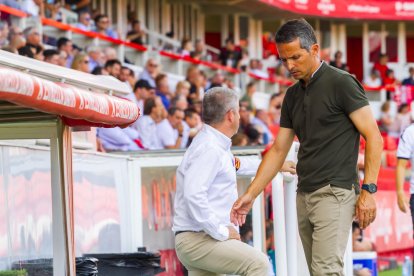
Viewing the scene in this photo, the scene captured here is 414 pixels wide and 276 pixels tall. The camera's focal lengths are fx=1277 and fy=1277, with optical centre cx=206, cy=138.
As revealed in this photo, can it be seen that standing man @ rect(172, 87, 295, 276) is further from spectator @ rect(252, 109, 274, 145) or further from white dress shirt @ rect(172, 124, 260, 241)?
spectator @ rect(252, 109, 274, 145)

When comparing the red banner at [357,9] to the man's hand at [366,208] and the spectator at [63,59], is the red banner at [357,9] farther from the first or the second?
the man's hand at [366,208]

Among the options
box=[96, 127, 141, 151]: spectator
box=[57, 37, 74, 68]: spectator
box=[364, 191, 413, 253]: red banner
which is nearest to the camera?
box=[96, 127, 141, 151]: spectator

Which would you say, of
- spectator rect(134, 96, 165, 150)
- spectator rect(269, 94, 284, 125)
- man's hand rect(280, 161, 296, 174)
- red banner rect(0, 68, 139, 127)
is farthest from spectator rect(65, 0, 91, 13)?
red banner rect(0, 68, 139, 127)

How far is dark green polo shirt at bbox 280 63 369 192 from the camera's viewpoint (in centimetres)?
657

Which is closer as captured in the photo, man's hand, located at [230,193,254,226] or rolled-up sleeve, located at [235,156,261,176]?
man's hand, located at [230,193,254,226]

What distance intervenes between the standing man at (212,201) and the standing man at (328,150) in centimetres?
22

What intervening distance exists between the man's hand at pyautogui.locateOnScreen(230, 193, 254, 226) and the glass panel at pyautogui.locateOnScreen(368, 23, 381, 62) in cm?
3741

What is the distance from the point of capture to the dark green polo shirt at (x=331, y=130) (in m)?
6.57

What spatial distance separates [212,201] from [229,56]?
82.5 ft

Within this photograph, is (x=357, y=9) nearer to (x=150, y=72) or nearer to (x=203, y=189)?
(x=150, y=72)

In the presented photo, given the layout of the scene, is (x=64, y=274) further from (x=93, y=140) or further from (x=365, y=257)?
(x=365, y=257)

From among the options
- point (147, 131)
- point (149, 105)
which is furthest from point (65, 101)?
point (149, 105)

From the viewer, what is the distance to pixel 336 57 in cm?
3781

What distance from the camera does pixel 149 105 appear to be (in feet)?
51.5
